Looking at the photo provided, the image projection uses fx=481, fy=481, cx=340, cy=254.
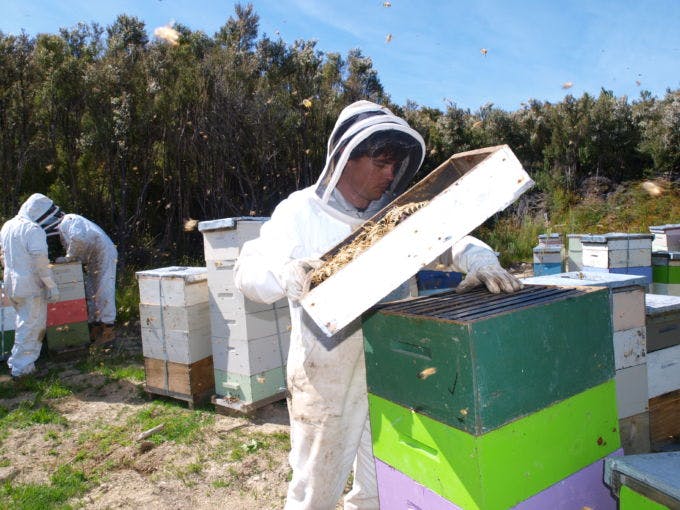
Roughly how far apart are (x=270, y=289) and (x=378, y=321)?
468 millimetres

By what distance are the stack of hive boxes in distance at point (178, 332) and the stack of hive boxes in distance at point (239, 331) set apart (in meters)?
0.21

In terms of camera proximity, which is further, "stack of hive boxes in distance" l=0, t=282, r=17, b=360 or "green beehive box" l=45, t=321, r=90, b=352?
"green beehive box" l=45, t=321, r=90, b=352

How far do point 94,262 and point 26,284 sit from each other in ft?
5.91

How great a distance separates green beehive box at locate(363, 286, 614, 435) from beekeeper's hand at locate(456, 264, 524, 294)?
0.05m

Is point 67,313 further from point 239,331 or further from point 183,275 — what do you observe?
point 239,331

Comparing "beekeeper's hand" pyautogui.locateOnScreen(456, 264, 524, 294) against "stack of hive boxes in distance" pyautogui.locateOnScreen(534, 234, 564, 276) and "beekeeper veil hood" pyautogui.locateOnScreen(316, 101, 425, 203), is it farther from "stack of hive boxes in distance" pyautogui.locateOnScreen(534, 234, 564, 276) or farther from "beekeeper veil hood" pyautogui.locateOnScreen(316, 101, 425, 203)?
"stack of hive boxes in distance" pyautogui.locateOnScreen(534, 234, 564, 276)

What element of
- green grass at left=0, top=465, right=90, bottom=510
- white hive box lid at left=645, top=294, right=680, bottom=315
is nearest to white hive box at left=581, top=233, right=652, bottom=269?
white hive box lid at left=645, top=294, right=680, bottom=315

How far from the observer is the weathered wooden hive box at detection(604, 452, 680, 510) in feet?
3.77

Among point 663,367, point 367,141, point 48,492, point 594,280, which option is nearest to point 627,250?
point 663,367

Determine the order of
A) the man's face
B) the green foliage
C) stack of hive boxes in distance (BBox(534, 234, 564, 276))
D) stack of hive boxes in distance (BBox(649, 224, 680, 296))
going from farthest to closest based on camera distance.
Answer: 1. the green foliage
2. stack of hive boxes in distance (BBox(534, 234, 564, 276))
3. stack of hive boxes in distance (BBox(649, 224, 680, 296))
4. the man's face

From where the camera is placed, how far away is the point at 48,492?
3072 mm

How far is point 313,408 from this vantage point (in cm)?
196

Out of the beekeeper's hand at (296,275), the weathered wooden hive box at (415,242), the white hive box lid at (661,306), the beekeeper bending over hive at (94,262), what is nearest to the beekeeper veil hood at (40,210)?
the beekeeper bending over hive at (94,262)

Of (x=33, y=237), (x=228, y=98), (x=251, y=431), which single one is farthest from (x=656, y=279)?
(x=228, y=98)
